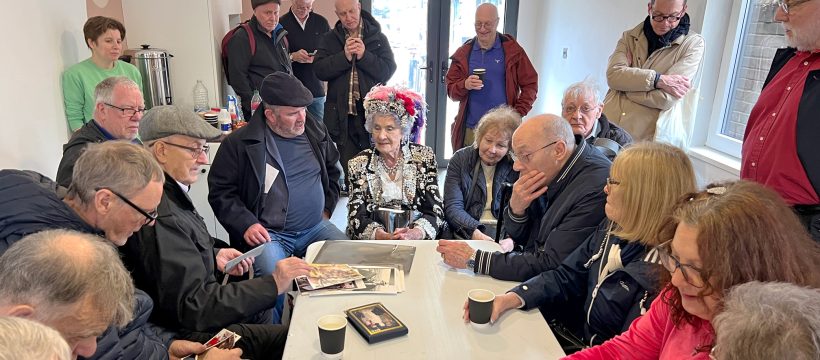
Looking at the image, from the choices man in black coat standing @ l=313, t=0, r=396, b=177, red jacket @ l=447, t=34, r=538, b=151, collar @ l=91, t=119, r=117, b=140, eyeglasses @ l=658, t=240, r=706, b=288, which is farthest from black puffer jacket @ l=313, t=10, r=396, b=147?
eyeglasses @ l=658, t=240, r=706, b=288

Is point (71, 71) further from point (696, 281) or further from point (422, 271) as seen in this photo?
point (696, 281)

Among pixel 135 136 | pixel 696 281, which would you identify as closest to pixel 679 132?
pixel 696 281

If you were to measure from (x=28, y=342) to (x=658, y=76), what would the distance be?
2.92 metres

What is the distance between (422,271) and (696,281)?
3.23 ft

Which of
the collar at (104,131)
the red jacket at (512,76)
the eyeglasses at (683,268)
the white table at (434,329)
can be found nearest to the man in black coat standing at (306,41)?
the red jacket at (512,76)

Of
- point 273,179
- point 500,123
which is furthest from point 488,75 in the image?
point 273,179

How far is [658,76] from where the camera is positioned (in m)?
2.85

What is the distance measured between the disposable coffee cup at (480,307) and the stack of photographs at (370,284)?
293 mm

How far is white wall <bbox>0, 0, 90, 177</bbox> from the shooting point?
2412 millimetres

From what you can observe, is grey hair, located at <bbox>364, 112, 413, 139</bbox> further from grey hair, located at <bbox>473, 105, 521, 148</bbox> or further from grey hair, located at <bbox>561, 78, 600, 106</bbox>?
grey hair, located at <bbox>561, 78, 600, 106</bbox>

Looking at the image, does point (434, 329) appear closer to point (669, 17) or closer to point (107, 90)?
point (107, 90)

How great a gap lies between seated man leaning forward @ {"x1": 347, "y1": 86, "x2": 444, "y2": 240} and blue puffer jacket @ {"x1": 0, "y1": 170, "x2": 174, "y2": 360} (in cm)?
128

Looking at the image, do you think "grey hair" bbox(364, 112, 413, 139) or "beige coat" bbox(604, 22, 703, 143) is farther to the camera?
"beige coat" bbox(604, 22, 703, 143)

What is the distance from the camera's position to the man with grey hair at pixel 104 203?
1360 mm
